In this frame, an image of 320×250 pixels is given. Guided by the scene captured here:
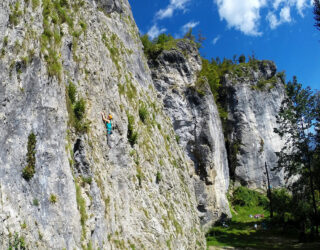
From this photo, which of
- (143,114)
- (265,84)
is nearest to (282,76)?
(265,84)

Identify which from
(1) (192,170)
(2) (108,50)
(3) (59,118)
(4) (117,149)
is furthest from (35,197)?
(1) (192,170)

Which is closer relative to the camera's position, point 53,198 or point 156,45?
point 53,198

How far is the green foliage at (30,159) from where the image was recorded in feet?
22.0

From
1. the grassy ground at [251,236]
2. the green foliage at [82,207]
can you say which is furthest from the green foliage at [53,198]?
the grassy ground at [251,236]

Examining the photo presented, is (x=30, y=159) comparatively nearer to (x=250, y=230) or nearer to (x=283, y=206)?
(x=250, y=230)

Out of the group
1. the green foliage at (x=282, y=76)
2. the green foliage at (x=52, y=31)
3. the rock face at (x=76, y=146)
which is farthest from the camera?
the green foliage at (x=282, y=76)

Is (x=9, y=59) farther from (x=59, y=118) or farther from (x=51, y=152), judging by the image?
(x=51, y=152)

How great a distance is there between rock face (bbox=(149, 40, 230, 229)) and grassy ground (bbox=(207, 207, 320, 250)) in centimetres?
156

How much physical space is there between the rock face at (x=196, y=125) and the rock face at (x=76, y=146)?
11.1 meters

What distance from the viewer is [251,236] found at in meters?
24.7

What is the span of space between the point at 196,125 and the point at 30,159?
79.1 ft

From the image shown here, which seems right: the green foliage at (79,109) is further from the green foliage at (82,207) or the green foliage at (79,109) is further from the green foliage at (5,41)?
the green foliage at (5,41)

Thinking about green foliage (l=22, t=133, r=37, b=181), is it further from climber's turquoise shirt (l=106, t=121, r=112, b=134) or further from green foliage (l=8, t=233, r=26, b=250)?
climber's turquoise shirt (l=106, t=121, r=112, b=134)

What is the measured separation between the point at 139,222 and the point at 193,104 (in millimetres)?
20874
